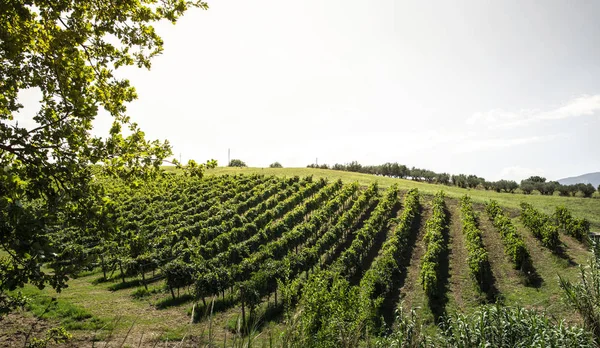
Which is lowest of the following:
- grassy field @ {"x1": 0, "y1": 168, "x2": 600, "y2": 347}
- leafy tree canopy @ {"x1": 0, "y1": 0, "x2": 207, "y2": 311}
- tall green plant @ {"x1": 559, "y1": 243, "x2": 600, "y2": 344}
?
grassy field @ {"x1": 0, "y1": 168, "x2": 600, "y2": 347}

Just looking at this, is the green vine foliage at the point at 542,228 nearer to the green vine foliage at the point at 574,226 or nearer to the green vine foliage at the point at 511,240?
the green vine foliage at the point at 574,226

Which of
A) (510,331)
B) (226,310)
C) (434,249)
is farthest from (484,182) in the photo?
(510,331)

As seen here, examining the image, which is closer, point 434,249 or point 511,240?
point 434,249

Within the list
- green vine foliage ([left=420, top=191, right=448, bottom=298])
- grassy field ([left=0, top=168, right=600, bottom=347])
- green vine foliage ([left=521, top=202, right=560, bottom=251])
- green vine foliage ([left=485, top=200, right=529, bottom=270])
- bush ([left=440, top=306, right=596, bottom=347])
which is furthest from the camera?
green vine foliage ([left=521, top=202, right=560, bottom=251])

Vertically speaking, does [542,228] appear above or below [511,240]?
above

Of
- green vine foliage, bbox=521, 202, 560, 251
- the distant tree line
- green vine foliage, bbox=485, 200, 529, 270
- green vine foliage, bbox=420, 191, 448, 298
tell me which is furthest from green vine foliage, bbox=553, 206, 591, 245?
the distant tree line

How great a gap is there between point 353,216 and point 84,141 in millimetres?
31030

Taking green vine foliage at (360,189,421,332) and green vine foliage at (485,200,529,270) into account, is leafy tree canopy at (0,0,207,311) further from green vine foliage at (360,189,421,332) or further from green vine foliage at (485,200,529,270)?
green vine foliage at (485,200,529,270)

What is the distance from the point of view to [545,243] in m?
27.2

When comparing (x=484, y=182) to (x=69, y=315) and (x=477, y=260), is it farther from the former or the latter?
(x=69, y=315)

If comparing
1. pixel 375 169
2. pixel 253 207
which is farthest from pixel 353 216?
pixel 375 169

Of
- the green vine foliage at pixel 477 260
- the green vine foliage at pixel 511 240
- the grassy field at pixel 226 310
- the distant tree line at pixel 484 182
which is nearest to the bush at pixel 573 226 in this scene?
the grassy field at pixel 226 310

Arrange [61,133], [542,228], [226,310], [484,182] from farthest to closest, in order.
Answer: [484,182], [542,228], [226,310], [61,133]

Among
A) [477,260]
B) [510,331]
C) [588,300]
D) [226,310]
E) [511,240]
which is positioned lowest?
[226,310]
